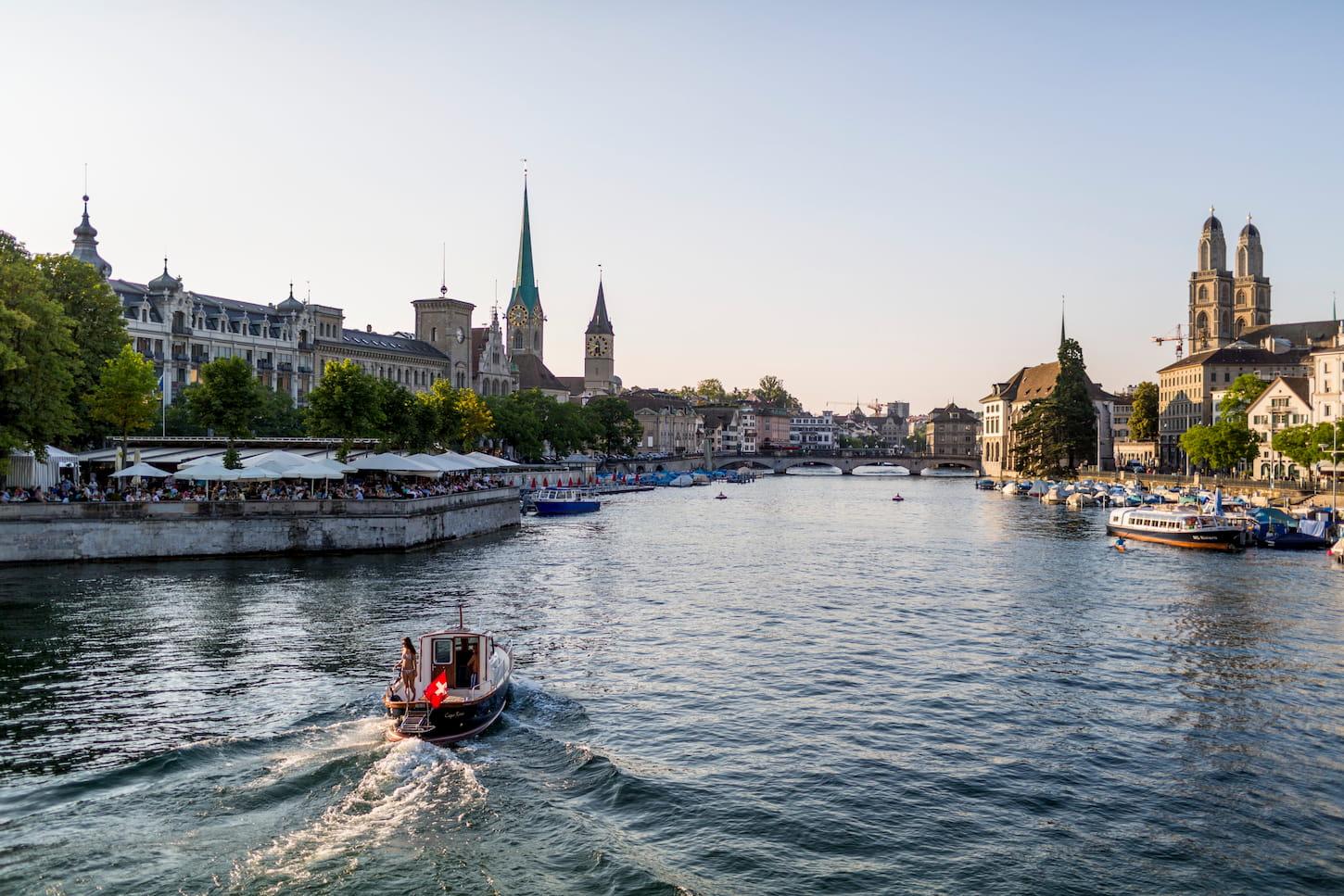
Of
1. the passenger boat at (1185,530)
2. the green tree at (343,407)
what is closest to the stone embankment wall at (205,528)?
the green tree at (343,407)

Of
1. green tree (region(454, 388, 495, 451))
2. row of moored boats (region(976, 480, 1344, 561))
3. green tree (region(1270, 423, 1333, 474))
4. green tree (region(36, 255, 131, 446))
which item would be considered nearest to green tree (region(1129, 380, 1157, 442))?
green tree (region(1270, 423, 1333, 474))

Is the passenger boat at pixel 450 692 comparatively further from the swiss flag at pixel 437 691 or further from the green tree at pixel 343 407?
the green tree at pixel 343 407

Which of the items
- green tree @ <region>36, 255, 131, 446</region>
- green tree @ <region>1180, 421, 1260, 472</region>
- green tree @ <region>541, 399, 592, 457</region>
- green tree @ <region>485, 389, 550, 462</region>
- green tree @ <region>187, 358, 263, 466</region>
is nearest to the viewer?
green tree @ <region>36, 255, 131, 446</region>

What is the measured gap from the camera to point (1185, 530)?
70812 millimetres

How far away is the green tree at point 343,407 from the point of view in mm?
67188

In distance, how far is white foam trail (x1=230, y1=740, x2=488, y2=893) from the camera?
17141 mm

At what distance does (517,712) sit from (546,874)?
9502 mm

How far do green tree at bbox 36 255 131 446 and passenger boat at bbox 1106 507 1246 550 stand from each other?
6615cm

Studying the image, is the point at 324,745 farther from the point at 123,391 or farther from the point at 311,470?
the point at 123,391

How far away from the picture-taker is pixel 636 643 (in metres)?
36.2

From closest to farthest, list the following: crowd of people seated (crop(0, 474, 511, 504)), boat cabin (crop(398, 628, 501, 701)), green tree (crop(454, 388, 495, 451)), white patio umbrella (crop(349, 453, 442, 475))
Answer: boat cabin (crop(398, 628, 501, 701)) → crowd of people seated (crop(0, 474, 511, 504)) → white patio umbrella (crop(349, 453, 442, 475)) → green tree (crop(454, 388, 495, 451))

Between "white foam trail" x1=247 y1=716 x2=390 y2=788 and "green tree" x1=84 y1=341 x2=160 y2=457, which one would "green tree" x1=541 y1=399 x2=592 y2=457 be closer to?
"green tree" x1=84 y1=341 x2=160 y2=457

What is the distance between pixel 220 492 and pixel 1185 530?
192 ft

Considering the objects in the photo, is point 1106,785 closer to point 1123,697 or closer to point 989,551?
point 1123,697
